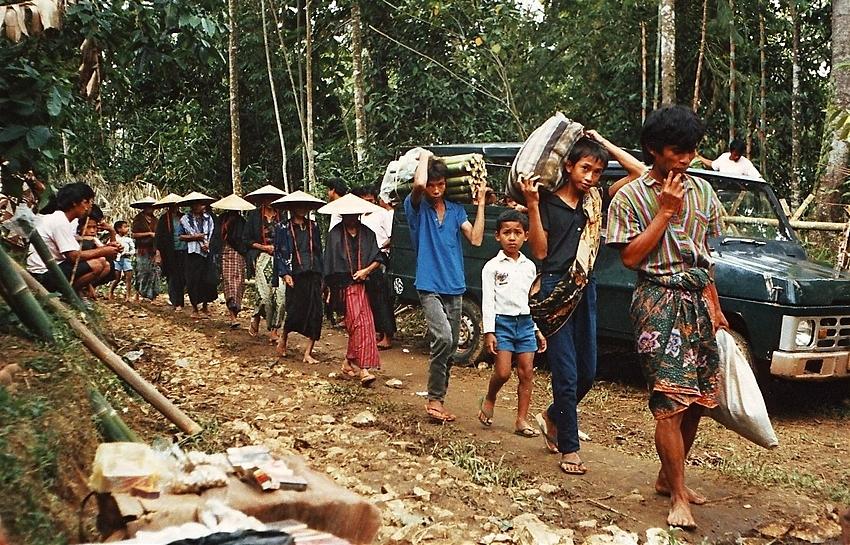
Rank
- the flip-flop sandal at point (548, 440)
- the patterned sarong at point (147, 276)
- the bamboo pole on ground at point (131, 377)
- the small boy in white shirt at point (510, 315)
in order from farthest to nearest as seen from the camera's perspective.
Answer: the patterned sarong at point (147, 276) → the small boy in white shirt at point (510, 315) → the flip-flop sandal at point (548, 440) → the bamboo pole on ground at point (131, 377)

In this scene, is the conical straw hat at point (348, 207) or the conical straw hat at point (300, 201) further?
the conical straw hat at point (300, 201)

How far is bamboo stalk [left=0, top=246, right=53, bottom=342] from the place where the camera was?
4543 millimetres

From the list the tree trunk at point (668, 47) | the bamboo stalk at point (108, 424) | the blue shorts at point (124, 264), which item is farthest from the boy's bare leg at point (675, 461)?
the blue shorts at point (124, 264)

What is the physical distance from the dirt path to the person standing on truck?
0.55m

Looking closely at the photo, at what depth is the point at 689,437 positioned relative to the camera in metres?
4.34

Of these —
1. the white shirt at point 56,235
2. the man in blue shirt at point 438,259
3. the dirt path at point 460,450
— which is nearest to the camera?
the dirt path at point 460,450

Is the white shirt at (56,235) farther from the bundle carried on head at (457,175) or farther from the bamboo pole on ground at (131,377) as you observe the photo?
the bundle carried on head at (457,175)

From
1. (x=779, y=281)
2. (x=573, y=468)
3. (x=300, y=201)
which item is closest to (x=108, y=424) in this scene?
(x=573, y=468)

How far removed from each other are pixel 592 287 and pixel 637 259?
0.84 metres

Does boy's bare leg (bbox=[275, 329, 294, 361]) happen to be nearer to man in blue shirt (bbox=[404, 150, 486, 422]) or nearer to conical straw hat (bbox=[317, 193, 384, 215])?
conical straw hat (bbox=[317, 193, 384, 215])

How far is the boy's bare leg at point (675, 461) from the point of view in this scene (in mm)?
4086

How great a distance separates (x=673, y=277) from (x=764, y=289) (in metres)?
2.72

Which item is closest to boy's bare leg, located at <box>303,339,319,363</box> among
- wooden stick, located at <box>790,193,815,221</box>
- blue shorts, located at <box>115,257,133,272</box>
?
wooden stick, located at <box>790,193,815,221</box>

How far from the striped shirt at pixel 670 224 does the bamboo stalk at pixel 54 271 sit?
414 cm
